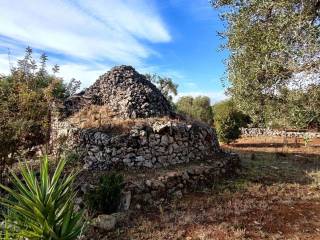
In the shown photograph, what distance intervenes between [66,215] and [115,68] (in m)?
18.2

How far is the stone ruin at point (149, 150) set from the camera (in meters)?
14.5

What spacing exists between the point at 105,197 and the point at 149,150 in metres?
4.22

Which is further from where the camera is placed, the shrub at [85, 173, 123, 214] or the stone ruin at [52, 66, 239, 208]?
the stone ruin at [52, 66, 239, 208]

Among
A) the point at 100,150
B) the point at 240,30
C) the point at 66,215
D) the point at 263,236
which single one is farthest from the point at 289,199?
the point at 66,215

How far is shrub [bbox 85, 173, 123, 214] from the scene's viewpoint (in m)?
12.3

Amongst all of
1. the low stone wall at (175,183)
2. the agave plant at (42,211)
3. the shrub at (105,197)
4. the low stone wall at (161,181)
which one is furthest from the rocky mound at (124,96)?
the agave plant at (42,211)

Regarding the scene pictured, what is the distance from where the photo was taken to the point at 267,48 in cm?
1188

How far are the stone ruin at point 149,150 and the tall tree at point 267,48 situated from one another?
3.62m

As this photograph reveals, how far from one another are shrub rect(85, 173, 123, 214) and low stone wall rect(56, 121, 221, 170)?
2.96 metres

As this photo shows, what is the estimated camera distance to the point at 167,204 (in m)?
13.5

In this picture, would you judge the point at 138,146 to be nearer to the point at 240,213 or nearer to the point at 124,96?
the point at 124,96

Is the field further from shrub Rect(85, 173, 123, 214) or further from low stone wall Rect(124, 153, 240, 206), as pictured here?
shrub Rect(85, 173, 123, 214)

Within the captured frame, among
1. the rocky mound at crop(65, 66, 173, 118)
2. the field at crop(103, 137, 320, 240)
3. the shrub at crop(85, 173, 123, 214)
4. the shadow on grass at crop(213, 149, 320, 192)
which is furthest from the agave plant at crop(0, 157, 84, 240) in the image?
the rocky mound at crop(65, 66, 173, 118)

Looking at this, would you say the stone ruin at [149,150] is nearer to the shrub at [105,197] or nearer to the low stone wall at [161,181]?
the low stone wall at [161,181]
